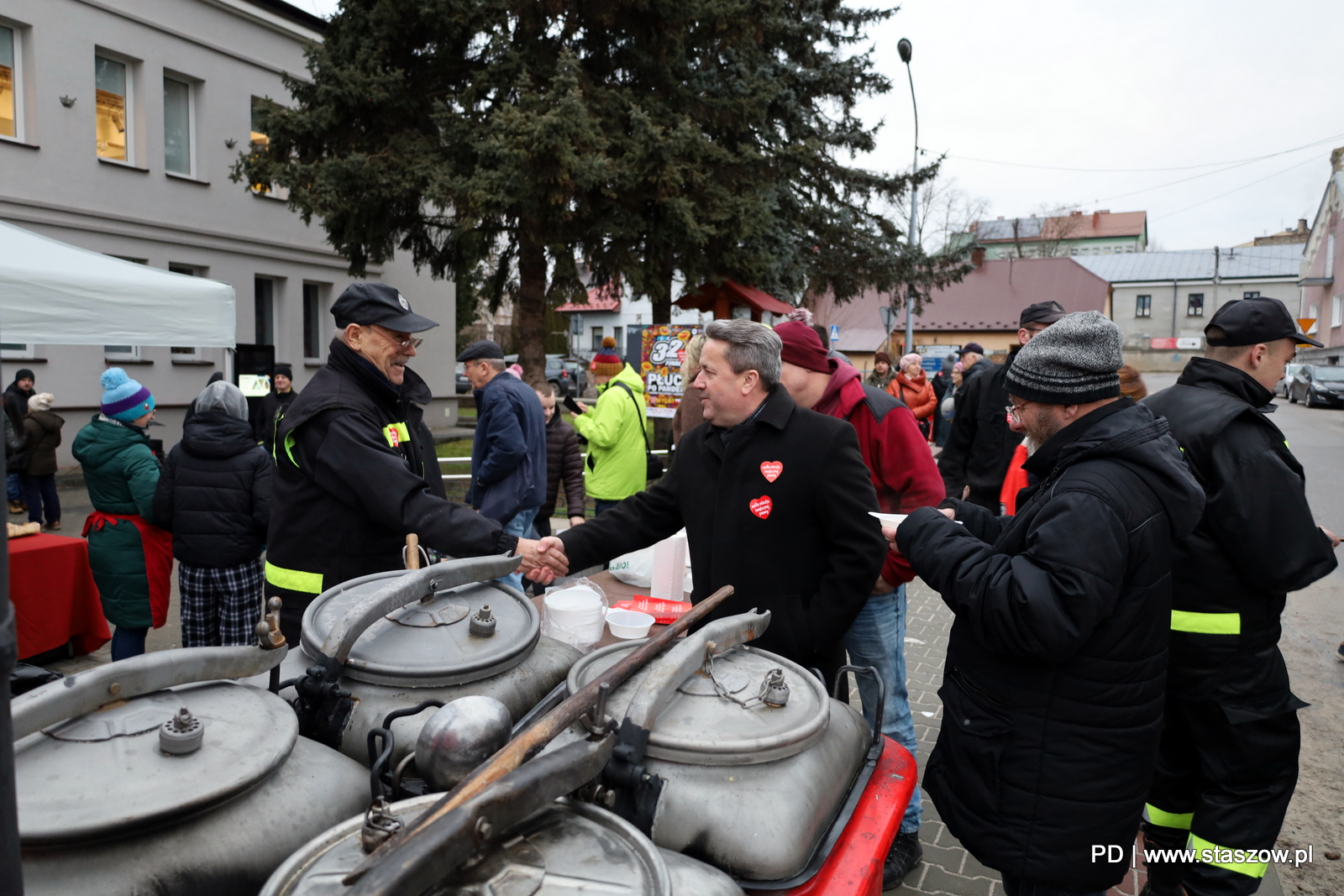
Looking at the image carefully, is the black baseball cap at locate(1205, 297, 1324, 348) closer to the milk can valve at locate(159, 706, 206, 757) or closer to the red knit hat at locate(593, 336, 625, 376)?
the milk can valve at locate(159, 706, 206, 757)

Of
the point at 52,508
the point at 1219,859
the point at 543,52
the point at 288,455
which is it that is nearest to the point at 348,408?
the point at 288,455

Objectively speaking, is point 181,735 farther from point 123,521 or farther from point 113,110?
point 113,110

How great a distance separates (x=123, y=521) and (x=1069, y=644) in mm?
4957

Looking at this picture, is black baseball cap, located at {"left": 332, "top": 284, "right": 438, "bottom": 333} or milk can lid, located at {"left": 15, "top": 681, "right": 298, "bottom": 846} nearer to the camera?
milk can lid, located at {"left": 15, "top": 681, "right": 298, "bottom": 846}

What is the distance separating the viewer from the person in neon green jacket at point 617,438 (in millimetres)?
6930

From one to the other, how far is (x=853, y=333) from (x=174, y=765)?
156 feet

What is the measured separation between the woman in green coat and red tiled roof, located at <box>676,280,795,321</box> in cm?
945

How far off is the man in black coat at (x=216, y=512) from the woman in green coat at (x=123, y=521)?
189 mm

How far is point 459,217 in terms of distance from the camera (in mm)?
12523

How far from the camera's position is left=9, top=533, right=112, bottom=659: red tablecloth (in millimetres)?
5004

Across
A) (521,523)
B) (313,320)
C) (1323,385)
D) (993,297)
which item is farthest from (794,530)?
(993,297)

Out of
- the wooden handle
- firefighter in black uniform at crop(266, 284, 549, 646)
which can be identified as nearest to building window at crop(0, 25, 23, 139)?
firefighter in black uniform at crop(266, 284, 549, 646)

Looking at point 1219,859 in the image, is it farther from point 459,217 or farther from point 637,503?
point 459,217

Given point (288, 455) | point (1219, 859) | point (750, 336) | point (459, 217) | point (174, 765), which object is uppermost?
point (459, 217)
